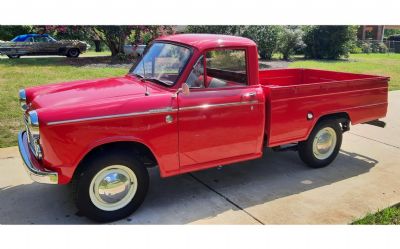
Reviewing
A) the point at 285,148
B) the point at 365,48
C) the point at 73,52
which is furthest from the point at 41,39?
the point at 365,48

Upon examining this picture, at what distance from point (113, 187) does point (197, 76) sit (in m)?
1.53

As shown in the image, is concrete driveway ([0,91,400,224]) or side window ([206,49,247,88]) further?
side window ([206,49,247,88])

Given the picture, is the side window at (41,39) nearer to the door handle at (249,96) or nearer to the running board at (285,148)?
the running board at (285,148)

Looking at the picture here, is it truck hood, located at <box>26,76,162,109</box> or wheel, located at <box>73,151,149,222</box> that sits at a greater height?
truck hood, located at <box>26,76,162,109</box>

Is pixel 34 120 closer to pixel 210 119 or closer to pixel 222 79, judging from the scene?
pixel 210 119

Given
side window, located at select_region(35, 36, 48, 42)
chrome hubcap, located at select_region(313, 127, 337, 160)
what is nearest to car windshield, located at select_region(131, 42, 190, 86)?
chrome hubcap, located at select_region(313, 127, 337, 160)

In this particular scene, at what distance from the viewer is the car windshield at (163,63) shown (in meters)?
4.27

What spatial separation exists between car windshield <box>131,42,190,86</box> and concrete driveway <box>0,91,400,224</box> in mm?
1399

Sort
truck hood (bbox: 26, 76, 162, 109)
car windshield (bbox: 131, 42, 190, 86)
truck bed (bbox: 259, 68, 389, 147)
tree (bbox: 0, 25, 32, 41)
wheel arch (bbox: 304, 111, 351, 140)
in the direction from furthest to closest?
tree (bbox: 0, 25, 32, 41)
wheel arch (bbox: 304, 111, 351, 140)
truck bed (bbox: 259, 68, 389, 147)
car windshield (bbox: 131, 42, 190, 86)
truck hood (bbox: 26, 76, 162, 109)

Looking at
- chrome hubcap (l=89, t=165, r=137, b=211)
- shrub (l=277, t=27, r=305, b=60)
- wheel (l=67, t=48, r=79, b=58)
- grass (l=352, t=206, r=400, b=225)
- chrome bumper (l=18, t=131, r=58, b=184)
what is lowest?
grass (l=352, t=206, r=400, b=225)

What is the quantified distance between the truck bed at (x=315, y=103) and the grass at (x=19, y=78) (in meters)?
4.22

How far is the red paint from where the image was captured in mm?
3568

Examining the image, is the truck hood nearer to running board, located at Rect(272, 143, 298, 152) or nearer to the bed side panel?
the bed side panel

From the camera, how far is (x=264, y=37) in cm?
1883
